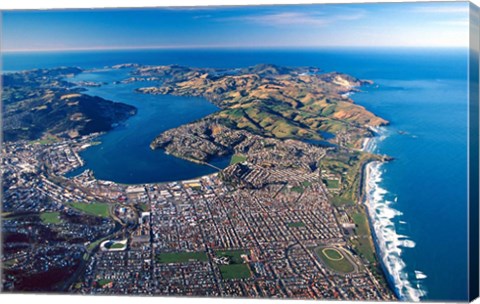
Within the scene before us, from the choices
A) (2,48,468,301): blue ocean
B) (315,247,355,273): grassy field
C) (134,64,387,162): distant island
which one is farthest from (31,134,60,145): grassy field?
(315,247,355,273): grassy field

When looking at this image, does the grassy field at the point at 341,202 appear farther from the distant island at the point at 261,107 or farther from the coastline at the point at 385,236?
the distant island at the point at 261,107

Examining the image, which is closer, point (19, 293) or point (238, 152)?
point (19, 293)

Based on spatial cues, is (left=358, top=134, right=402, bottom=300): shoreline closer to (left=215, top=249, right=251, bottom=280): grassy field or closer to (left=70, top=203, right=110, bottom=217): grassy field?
(left=215, top=249, right=251, bottom=280): grassy field

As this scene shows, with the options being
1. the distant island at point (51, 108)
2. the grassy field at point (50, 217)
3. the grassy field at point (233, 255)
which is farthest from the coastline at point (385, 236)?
the distant island at point (51, 108)

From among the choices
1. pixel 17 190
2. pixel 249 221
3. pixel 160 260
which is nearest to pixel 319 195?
pixel 249 221

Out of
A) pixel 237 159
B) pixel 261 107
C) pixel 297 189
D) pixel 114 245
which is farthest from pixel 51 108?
pixel 297 189

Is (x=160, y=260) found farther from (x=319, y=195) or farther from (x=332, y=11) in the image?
(x=332, y=11)
